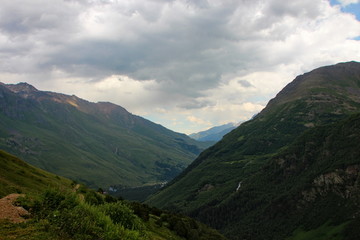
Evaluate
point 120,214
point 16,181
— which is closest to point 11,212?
point 120,214

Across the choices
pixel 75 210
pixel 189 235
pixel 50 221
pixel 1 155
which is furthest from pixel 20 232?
pixel 189 235

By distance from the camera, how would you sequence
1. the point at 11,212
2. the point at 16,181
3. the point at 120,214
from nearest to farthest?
the point at 11,212 → the point at 120,214 → the point at 16,181

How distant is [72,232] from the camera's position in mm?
24203

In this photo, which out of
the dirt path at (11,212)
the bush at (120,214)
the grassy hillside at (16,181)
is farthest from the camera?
the grassy hillside at (16,181)

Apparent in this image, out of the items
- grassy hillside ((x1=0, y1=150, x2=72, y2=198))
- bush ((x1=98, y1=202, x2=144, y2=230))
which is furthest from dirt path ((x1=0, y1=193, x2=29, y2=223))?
grassy hillside ((x1=0, y1=150, x2=72, y2=198))

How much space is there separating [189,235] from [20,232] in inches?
2602

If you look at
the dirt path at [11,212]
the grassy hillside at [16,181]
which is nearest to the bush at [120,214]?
the dirt path at [11,212]

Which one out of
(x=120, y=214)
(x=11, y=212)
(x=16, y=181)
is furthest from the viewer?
(x=16, y=181)

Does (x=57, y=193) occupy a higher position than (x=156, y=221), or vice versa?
(x=57, y=193)

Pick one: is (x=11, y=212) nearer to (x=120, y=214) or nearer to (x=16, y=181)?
(x=120, y=214)

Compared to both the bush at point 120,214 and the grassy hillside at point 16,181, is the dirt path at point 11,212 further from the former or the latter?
the grassy hillside at point 16,181

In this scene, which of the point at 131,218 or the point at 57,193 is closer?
the point at 57,193

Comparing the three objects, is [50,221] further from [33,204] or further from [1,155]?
[1,155]

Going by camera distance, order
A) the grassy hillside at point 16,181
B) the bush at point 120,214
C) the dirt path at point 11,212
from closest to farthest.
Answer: the dirt path at point 11,212
the bush at point 120,214
the grassy hillside at point 16,181
